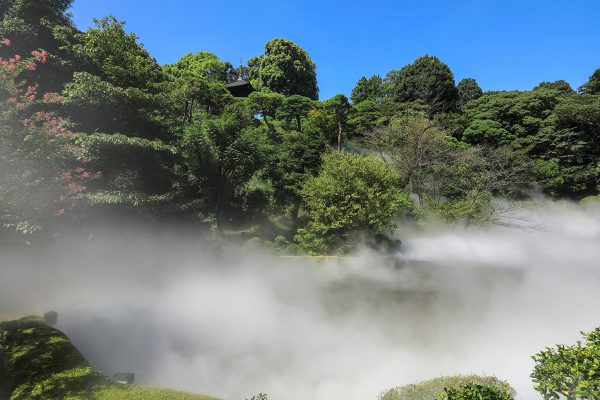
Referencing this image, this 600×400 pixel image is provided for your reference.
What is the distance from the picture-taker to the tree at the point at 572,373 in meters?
4.12

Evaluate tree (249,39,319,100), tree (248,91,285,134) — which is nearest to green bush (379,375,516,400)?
tree (248,91,285,134)

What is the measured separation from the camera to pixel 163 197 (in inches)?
588

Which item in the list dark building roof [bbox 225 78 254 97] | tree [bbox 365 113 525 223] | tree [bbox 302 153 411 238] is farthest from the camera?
dark building roof [bbox 225 78 254 97]

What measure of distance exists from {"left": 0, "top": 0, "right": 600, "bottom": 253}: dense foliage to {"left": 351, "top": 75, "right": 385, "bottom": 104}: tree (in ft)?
39.4

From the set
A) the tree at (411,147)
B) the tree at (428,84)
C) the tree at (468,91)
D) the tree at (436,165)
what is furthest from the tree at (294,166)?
the tree at (468,91)

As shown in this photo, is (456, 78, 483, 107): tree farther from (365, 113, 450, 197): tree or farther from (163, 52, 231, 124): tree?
(163, 52, 231, 124): tree

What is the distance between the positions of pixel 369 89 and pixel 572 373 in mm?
42092

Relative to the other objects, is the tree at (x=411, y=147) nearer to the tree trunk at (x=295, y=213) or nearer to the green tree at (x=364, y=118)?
the green tree at (x=364, y=118)

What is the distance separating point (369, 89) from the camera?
4244 cm

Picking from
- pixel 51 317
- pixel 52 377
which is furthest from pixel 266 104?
pixel 52 377

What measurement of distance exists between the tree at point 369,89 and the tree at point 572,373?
37.4 m

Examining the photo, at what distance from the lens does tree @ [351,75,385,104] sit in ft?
135

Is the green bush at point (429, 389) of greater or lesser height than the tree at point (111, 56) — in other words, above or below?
below

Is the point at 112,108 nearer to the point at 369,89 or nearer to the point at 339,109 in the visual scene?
the point at 339,109
